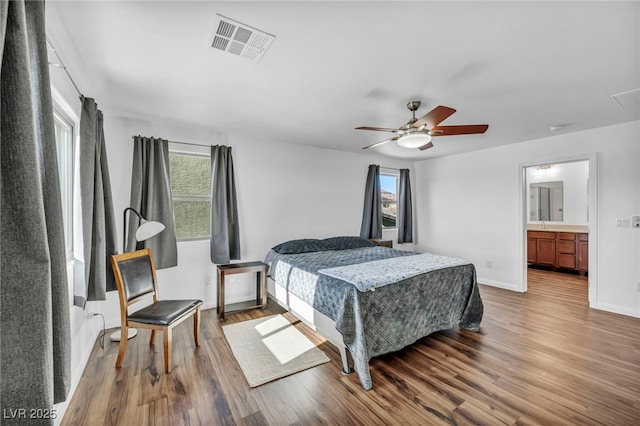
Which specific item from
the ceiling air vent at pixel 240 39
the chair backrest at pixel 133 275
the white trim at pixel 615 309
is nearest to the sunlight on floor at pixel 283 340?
the chair backrest at pixel 133 275

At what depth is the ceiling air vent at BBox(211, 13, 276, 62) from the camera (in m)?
1.65

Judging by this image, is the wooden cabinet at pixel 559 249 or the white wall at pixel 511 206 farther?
the wooden cabinet at pixel 559 249

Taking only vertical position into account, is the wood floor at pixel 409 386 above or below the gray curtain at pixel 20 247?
below

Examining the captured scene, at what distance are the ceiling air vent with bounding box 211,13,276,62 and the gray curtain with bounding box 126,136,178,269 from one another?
1.99 m

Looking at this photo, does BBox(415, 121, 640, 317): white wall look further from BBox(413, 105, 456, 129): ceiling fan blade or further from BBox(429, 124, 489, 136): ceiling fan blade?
BBox(413, 105, 456, 129): ceiling fan blade

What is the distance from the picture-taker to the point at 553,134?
3.90m

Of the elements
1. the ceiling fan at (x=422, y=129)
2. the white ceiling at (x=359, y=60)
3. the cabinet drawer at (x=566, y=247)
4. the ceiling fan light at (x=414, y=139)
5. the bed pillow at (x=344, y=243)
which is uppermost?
the white ceiling at (x=359, y=60)

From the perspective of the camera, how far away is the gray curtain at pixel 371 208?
17.0 feet

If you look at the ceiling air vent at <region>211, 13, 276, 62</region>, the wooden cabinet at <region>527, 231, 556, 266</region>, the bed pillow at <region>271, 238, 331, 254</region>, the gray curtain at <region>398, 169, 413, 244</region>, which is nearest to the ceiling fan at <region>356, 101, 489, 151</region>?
the ceiling air vent at <region>211, 13, 276, 62</region>

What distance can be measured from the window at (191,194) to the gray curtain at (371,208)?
2731 millimetres

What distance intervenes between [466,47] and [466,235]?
4003 millimetres

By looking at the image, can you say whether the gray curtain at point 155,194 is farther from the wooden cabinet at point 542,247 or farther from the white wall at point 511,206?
the wooden cabinet at point 542,247

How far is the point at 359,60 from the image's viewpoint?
2.00 m

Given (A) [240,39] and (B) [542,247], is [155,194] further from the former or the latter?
(B) [542,247]
